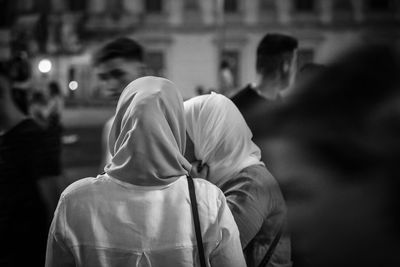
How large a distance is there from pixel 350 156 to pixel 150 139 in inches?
44.2

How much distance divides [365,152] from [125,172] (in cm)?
117

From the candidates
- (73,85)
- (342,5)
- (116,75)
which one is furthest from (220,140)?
(342,5)

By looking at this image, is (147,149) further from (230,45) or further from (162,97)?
(230,45)

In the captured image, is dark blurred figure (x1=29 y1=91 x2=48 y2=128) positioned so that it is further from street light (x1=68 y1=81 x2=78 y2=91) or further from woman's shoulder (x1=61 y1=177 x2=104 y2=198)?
street light (x1=68 y1=81 x2=78 y2=91)

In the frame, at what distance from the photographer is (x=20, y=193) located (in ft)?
8.32

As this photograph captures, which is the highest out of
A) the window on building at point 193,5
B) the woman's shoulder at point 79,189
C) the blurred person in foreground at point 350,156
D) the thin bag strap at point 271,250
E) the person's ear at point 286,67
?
the blurred person in foreground at point 350,156

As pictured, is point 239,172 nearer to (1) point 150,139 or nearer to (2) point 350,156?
(1) point 150,139

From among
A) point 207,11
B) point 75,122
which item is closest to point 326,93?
point 75,122

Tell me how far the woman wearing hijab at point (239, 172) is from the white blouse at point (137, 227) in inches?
11.7

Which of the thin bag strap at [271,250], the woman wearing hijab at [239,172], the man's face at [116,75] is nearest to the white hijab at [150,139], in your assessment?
the woman wearing hijab at [239,172]

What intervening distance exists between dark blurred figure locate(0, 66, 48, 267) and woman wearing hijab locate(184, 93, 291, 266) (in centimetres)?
81

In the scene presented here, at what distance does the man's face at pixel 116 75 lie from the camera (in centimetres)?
Answer: 332

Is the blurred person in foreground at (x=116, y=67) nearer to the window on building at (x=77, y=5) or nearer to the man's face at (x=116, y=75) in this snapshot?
the man's face at (x=116, y=75)

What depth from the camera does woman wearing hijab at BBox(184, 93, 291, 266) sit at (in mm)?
1989
